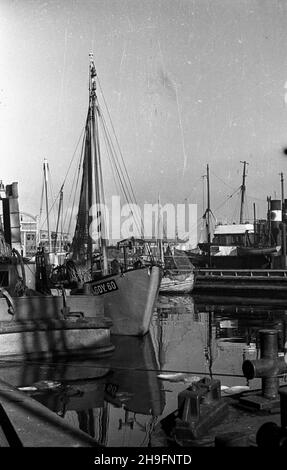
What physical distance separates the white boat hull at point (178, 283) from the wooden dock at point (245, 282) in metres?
0.81

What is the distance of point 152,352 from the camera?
17.6m

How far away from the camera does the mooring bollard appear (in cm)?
701

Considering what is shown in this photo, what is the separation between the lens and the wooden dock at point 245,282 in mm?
37688

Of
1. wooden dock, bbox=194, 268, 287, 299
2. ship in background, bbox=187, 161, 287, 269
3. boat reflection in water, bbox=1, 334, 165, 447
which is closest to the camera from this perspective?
boat reflection in water, bbox=1, 334, 165, 447

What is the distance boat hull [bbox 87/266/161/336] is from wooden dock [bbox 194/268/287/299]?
19.2 m

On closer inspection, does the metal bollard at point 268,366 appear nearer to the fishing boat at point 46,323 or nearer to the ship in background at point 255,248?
the fishing boat at point 46,323

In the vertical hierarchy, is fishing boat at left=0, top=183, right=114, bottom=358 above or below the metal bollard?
below

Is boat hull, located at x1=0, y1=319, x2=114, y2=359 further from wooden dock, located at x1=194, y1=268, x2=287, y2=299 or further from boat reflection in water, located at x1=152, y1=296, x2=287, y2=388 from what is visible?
wooden dock, located at x1=194, y1=268, x2=287, y2=299

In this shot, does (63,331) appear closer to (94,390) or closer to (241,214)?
(94,390)

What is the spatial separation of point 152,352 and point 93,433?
9.08 meters

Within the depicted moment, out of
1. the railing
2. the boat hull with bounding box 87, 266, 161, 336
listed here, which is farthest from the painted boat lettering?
the railing

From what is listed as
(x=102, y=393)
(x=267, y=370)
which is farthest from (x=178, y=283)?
(x=267, y=370)

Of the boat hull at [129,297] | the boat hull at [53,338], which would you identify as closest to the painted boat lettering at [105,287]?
the boat hull at [129,297]
